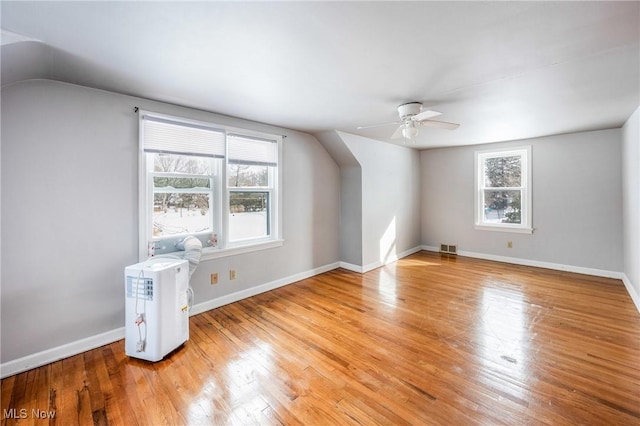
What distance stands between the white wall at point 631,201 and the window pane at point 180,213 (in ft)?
16.0

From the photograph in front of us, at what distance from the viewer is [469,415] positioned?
166 centimetres

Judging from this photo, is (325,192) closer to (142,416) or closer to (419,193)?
(419,193)

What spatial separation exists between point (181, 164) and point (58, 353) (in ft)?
6.39

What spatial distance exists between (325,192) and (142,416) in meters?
3.53

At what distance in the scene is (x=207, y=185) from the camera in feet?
10.6

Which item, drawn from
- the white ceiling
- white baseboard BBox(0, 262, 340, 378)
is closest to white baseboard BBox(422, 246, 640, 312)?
the white ceiling

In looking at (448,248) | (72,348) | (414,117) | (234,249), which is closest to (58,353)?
(72,348)

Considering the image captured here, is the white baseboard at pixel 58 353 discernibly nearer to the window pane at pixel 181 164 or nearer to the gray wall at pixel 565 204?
the window pane at pixel 181 164

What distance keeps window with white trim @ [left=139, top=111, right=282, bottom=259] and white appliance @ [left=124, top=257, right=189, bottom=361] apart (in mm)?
547

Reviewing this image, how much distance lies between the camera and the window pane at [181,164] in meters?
2.82

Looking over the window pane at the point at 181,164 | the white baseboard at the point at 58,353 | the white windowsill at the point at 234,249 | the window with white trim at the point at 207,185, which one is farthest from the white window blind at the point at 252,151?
the white baseboard at the point at 58,353

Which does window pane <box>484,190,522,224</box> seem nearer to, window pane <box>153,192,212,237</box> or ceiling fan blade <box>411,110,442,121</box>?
ceiling fan blade <box>411,110,442,121</box>

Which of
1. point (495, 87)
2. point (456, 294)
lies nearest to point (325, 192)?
point (456, 294)

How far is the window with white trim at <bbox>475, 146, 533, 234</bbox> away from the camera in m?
4.94
